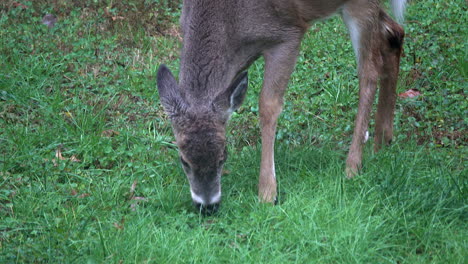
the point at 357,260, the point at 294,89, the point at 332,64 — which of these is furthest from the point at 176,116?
the point at 332,64

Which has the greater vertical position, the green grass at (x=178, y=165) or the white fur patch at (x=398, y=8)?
the white fur patch at (x=398, y=8)

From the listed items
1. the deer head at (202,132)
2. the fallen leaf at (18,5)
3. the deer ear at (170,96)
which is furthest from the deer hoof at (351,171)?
the fallen leaf at (18,5)

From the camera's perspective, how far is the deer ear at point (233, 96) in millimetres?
4807

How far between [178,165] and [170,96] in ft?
2.70

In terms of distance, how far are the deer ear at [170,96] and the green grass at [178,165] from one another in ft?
2.02

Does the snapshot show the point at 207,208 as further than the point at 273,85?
No

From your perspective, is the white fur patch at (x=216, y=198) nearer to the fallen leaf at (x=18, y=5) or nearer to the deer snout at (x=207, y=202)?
the deer snout at (x=207, y=202)

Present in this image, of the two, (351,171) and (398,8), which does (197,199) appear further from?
(398,8)

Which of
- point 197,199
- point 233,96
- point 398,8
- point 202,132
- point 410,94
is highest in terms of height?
point 398,8

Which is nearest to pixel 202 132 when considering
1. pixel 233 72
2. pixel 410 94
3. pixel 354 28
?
pixel 233 72

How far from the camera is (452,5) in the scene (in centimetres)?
825

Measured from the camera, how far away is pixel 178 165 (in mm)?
5434

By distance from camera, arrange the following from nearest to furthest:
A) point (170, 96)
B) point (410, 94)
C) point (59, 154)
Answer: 1. point (170, 96)
2. point (59, 154)
3. point (410, 94)

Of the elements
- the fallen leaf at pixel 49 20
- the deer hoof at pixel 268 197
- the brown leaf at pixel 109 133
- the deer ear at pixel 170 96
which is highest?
the deer ear at pixel 170 96
